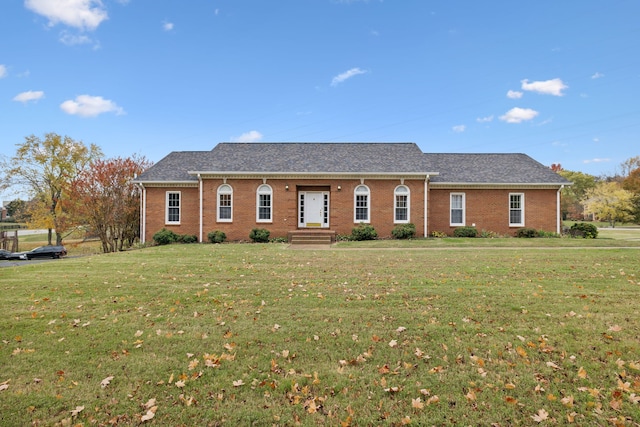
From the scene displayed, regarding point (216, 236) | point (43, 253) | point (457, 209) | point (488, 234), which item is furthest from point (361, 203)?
point (43, 253)

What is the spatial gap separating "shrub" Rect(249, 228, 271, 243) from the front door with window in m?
2.31

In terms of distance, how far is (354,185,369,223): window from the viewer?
2122 cm

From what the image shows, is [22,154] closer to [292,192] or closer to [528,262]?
[292,192]

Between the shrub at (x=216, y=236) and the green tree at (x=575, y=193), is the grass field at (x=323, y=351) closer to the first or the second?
the shrub at (x=216, y=236)

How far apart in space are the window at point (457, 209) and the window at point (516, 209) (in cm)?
302

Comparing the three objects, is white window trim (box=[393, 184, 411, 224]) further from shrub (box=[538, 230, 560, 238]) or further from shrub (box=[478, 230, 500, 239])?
shrub (box=[538, 230, 560, 238])

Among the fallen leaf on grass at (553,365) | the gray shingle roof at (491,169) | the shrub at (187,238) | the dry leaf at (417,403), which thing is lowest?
the dry leaf at (417,403)

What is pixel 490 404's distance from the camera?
3.45 meters

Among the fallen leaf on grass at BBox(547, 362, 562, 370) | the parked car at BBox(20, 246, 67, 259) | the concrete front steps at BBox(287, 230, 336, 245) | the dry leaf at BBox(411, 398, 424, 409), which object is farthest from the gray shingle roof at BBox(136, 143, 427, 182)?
the dry leaf at BBox(411, 398, 424, 409)

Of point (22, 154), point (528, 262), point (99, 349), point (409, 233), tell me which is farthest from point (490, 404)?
point (22, 154)

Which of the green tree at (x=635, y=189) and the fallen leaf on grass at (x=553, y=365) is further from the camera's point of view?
the green tree at (x=635, y=189)

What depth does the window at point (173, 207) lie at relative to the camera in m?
22.0

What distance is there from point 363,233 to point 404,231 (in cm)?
241

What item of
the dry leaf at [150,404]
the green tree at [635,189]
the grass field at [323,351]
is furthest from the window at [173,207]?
the green tree at [635,189]
